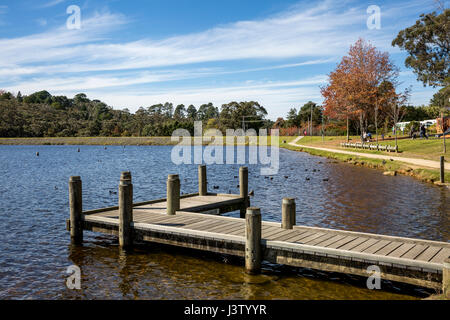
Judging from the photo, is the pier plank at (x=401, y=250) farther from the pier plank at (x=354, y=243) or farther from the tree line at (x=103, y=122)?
the tree line at (x=103, y=122)

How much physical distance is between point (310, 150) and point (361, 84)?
12.1 meters

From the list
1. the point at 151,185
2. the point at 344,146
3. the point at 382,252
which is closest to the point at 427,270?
the point at 382,252

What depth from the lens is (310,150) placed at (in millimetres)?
62031

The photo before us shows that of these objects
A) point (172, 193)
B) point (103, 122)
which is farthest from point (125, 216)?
point (103, 122)

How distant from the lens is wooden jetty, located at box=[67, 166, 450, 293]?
29.7ft

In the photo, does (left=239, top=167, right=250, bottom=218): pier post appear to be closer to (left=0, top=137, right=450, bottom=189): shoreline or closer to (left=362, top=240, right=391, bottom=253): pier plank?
(left=362, top=240, right=391, bottom=253): pier plank

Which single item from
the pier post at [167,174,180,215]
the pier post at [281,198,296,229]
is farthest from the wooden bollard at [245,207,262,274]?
the pier post at [167,174,180,215]

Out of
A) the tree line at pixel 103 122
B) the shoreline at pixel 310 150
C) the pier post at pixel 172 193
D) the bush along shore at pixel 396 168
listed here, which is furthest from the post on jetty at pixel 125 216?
the tree line at pixel 103 122

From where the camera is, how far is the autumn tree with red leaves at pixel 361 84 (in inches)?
2304

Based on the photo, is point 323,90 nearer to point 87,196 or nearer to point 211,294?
point 87,196

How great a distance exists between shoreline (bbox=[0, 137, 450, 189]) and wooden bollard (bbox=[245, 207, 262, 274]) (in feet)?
62.3
